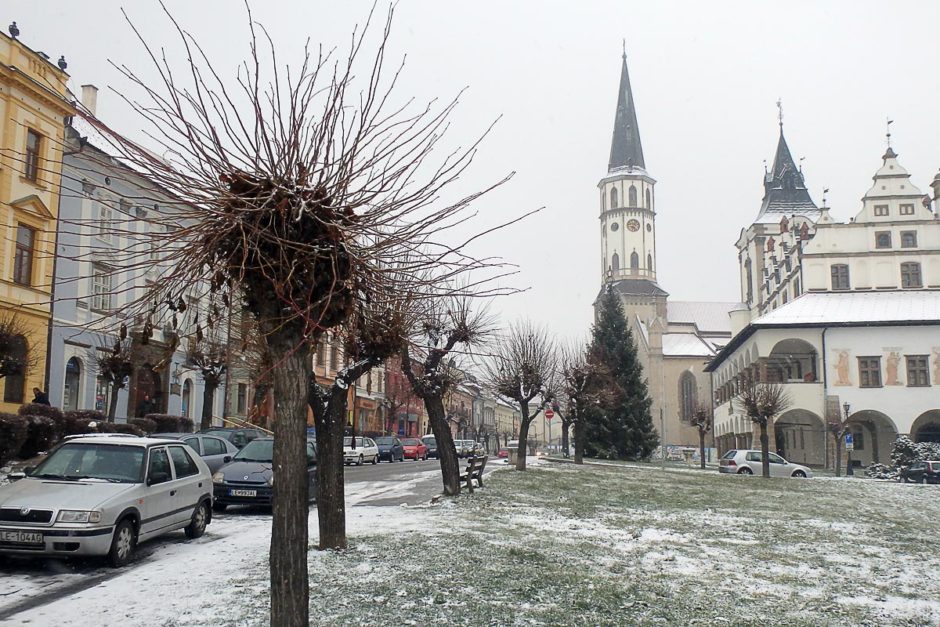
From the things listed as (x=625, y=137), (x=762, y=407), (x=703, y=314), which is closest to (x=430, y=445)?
(x=762, y=407)

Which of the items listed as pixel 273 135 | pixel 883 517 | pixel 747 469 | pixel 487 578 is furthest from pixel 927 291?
pixel 273 135

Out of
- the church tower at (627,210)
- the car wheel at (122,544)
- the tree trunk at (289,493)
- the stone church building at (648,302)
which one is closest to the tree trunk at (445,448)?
the car wheel at (122,544)

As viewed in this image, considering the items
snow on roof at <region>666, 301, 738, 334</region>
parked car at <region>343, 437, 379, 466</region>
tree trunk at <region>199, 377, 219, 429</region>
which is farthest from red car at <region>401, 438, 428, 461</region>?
snow on roof at <region>666, 301, 738, 334</region>

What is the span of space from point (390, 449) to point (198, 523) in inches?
1101

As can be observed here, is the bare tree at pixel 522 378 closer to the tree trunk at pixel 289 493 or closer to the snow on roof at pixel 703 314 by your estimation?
the tree trunk at pixel 289 493

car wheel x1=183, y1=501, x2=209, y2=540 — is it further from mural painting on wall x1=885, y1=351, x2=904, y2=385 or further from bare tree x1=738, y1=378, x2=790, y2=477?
mural painting on wall x1=885, y1=351, x2=904, y2=385

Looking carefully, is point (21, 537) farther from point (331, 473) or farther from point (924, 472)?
point (924, 472)

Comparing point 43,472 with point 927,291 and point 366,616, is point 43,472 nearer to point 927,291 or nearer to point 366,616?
point 366,616

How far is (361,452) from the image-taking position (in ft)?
112

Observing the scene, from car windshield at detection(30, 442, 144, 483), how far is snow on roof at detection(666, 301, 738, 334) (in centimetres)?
8386

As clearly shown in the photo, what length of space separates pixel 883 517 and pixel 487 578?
11510 millimetres

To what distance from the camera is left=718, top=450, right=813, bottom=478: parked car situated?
33406 millimetres

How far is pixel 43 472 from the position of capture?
9.45 metres

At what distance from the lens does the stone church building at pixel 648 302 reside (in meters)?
75.9
